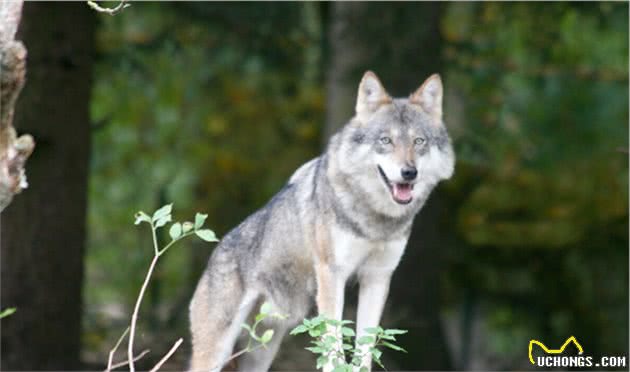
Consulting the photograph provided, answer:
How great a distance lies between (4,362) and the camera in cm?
854

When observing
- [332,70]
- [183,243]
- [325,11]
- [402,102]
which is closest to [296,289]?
[402,102]

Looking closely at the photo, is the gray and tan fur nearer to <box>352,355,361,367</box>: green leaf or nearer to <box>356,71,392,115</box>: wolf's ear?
<box>356,71,392,115</box>: wolf's ear

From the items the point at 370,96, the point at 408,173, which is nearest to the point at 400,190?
the point at 408,173

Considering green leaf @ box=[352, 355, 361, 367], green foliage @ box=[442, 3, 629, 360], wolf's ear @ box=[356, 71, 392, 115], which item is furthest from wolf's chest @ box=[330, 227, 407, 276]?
green foliage @ box=[442, 3, 629, 360]

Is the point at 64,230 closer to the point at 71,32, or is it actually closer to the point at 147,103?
the point at 71,32

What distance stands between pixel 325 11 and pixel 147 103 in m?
3.71

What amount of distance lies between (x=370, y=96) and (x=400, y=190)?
570mm

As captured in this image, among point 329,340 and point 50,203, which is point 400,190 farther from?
point 50,203

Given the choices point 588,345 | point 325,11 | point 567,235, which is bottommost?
point 588,345

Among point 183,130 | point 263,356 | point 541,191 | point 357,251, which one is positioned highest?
point 183,130

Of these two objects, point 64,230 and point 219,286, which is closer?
point 219,286

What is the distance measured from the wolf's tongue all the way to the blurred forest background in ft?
10.5

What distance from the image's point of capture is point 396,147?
5703 mm

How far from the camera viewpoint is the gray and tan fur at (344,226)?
5777 mm
